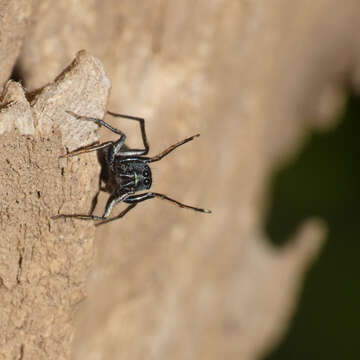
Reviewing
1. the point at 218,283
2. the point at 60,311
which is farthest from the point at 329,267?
the point at 60,311

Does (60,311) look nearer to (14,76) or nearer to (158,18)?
(14,76)

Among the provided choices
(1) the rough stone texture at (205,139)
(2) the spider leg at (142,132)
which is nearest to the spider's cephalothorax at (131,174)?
(2) the spider leg at (142,132)

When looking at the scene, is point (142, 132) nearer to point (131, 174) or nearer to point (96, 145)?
point (131, 174)

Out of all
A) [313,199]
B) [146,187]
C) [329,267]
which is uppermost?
[146,187]

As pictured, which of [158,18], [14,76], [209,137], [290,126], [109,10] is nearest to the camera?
[14,76]

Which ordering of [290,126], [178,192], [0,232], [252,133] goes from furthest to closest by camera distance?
[290,126] < [252,133] < [178,192] < [0,232]

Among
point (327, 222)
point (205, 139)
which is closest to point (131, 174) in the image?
point (205, 139)

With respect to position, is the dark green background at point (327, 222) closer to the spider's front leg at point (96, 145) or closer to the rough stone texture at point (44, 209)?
the spider's front leg at point (96, 145)
